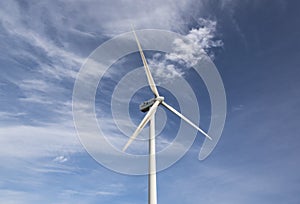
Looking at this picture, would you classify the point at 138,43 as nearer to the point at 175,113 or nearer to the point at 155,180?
the point at 175,113

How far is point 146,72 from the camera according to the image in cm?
6391

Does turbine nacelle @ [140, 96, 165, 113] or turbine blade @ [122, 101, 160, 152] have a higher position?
turbine nacelle @ [140, 96, 165, 113]

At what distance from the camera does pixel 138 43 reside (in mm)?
64375

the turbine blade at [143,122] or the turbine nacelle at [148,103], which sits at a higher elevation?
the turbine nacelle at [148,103]

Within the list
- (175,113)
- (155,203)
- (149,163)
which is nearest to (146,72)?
(175,113)

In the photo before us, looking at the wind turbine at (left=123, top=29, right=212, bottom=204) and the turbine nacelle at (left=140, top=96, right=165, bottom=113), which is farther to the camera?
the turbine nacelle at (left=140, top=96, right=165, bottom=113)

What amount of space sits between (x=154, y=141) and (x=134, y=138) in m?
3.14

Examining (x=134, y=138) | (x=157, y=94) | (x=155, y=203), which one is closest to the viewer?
(x=155, y=203)

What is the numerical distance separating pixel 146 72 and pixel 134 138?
12.3m

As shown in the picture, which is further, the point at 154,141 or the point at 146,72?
the point at 146,72

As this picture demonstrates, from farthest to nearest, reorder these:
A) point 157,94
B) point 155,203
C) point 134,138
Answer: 1. point 157,94
2. point 134,138
3. point 155,203

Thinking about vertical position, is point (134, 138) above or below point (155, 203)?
above

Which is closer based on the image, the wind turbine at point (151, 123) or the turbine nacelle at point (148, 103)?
the wind turbine at point (151, 123)

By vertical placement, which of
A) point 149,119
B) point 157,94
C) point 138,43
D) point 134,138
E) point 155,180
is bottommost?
point 155,180
